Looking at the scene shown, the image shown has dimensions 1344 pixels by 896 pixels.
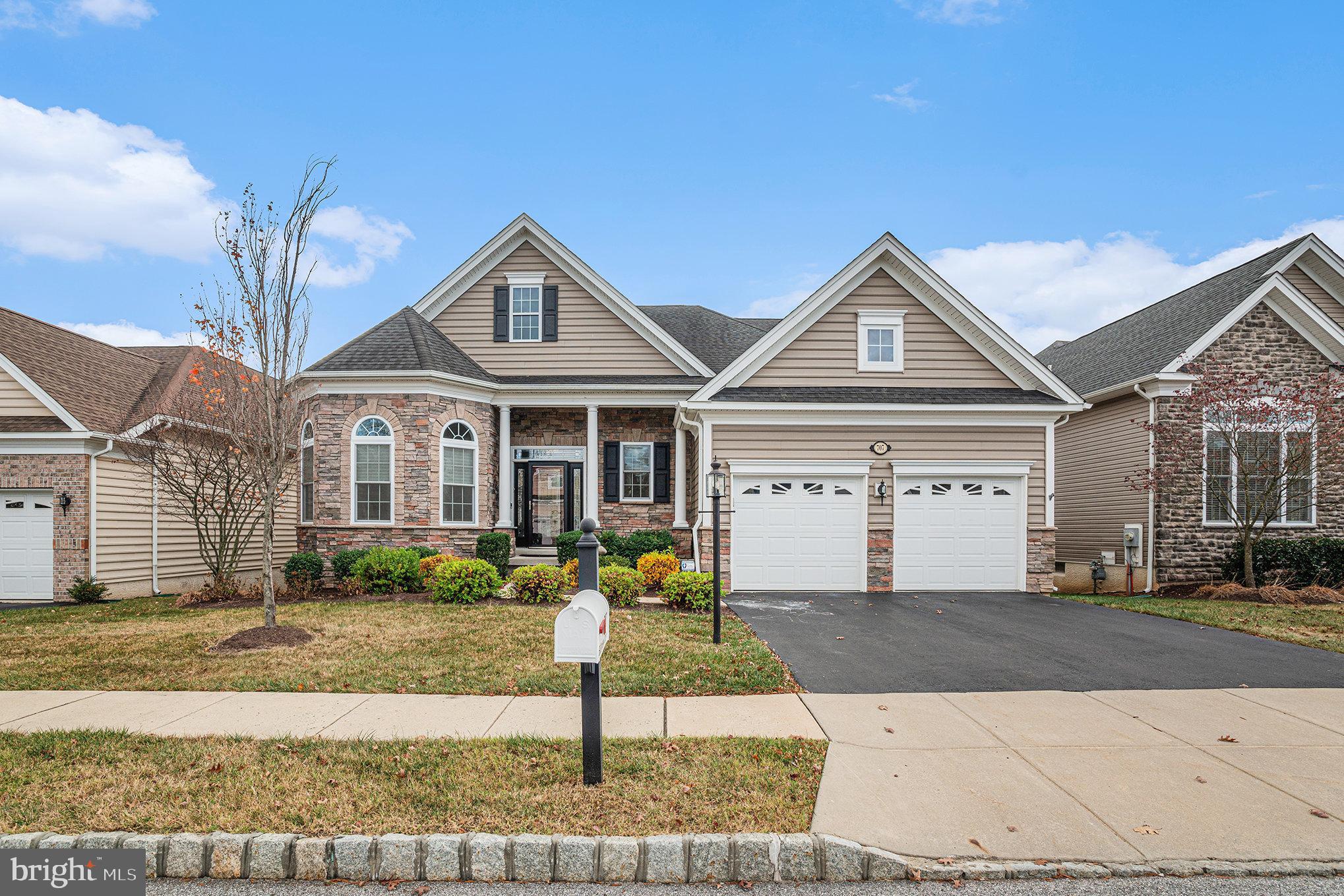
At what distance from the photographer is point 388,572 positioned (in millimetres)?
12648

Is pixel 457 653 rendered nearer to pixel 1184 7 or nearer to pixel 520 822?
pixel 520 822

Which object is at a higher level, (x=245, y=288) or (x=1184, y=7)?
(x=1184, y=7)

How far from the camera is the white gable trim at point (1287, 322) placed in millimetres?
14266

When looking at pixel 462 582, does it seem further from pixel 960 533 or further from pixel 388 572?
pixel 960 533

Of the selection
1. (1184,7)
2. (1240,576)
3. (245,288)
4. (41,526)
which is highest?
(1184,7)

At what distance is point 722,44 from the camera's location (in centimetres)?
1554

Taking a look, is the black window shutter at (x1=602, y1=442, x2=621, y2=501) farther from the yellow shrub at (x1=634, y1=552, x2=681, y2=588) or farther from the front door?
the yellow shrub at (x1=634, y1=552, x2=681, y2=588)

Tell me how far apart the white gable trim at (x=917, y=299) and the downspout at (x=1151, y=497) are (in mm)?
2440

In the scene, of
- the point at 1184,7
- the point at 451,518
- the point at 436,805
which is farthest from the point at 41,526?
the point at 1184,7

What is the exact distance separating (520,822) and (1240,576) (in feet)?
52.1

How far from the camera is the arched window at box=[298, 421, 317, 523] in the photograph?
1480 cm

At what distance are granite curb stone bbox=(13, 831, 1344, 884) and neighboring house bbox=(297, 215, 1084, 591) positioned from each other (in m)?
8.46

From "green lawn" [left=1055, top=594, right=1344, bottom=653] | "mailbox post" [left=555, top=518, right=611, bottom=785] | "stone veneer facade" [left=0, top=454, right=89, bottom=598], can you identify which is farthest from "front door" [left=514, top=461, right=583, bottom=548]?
"mailbox post" [left=555, top=518, right=611, bottom=785]

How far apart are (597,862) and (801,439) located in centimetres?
1049
